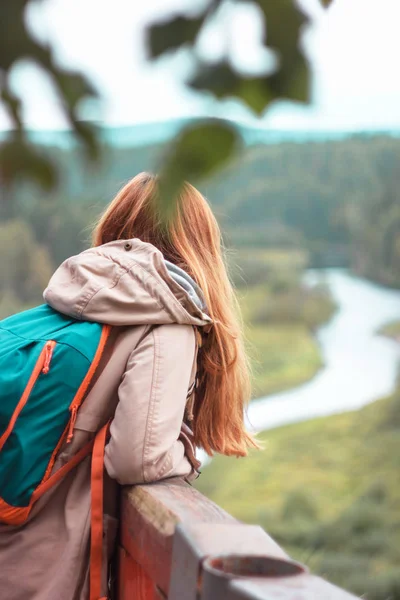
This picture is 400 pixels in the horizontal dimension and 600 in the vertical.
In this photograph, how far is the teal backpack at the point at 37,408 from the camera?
1.31 metres

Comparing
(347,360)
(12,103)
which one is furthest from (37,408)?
(347,360)

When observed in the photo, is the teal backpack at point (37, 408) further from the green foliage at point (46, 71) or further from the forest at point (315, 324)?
the forest at point (315, 324)

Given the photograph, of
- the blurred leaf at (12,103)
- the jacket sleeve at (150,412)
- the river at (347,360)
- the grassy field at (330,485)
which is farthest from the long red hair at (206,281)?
the river at (347,360)

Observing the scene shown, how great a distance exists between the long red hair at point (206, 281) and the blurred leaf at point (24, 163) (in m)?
1.18

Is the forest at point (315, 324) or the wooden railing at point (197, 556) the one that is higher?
the wooden railing at point (197, 556)

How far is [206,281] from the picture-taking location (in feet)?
5.45

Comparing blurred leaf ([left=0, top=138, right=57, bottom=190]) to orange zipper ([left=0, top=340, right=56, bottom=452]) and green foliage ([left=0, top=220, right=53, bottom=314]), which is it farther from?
green foliage ([left=0, top=220, right=53, bottom=314])

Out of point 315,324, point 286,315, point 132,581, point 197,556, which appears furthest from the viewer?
point 315,324

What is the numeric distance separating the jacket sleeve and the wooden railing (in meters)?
0.04

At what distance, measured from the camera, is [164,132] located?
1.51 ft

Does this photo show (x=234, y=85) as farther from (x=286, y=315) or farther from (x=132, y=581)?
(x=286, y=315)

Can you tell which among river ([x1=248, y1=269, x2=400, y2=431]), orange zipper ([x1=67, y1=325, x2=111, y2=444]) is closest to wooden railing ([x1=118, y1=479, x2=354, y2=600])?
orange zipper ([x1=67, y1=325, x2=111, y2=444])

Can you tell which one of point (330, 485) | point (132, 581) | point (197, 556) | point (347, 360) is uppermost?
point (197, 556)

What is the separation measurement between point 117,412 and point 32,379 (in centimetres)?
14
